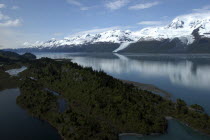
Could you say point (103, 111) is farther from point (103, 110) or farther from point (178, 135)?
point (178, 135)

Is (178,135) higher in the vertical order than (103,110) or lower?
lower

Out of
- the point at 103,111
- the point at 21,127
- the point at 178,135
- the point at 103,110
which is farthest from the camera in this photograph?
the point at 103,110

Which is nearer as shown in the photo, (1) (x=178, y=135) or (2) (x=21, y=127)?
(1) (x=178, y=135)

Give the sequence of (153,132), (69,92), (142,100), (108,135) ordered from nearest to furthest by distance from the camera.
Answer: (108,135)
(153,132)
(142,100)
(69,92)

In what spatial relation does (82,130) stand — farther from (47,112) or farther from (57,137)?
(47,112)

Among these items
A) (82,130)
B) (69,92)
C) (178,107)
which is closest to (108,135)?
(82,130)

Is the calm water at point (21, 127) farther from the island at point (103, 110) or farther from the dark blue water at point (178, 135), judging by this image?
the dark blue water at point (178, 135)

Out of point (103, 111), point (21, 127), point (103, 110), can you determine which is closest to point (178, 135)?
point (103, 111)
